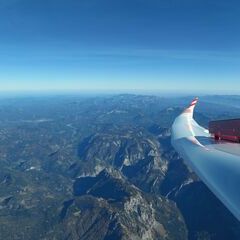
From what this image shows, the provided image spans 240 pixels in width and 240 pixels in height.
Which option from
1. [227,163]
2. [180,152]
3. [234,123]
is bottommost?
[180,152]

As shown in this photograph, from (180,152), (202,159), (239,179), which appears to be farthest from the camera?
(180,152)

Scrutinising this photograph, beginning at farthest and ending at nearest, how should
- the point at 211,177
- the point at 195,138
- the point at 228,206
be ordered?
the point at 195,138 → the point at 211,177 → the point at 228,206

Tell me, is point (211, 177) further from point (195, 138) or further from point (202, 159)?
point (195, 138)

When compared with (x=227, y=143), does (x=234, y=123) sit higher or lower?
higher

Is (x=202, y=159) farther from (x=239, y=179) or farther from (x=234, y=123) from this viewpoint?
(x=239, y=179)

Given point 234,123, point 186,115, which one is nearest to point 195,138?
point 234,123

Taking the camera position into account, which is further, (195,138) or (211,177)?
(195,138)
